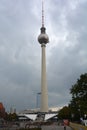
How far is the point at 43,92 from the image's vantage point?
596ft

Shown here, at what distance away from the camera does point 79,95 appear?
2751 inches

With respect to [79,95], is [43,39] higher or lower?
higher

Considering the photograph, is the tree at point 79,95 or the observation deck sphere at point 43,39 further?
the observation deck sphere at point 43,39

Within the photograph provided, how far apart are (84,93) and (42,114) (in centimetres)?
11659

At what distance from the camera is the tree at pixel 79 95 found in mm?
66894

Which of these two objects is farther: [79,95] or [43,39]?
[43,39]

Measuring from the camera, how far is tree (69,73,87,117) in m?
66.9

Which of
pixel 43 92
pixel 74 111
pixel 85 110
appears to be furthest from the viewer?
pixel 43 92

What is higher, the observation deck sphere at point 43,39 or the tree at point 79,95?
the observation deck sphere at point 43,39

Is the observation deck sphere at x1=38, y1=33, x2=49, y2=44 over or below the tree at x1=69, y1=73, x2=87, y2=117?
over

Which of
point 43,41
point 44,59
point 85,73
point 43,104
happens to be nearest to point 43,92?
point 43,104

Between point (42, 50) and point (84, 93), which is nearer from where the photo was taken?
point (84, 93)

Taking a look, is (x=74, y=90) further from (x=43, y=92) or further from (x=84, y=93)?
(x=43, y=92)

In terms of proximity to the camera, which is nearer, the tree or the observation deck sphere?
the tree
